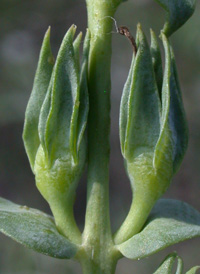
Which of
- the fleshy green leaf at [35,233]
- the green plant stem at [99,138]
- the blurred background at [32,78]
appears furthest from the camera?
the blurred background at [32,78]

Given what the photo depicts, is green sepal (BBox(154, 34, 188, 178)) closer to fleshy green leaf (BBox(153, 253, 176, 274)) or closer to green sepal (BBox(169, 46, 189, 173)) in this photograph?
green sepal (BBox(169, 46, 189, 173))

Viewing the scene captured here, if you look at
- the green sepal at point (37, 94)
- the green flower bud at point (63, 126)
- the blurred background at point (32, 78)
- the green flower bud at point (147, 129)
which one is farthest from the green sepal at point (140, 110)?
the blurred background at point (32, 78)

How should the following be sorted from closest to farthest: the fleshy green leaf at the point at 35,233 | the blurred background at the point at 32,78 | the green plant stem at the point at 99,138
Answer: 1. the fleshy green leaf at the point at 35,233
2. the green plant stem at the point at 99,138
3. the blurred background at the point at 32,78

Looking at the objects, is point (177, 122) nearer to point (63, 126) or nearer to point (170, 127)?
point (170, 127)

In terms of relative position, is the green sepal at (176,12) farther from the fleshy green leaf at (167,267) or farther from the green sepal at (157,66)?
the fleshy green leaf at (167,267)

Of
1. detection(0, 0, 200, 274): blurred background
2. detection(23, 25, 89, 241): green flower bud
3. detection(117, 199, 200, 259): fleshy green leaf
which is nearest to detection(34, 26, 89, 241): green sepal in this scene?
detection(23, 25, 89, 241): green flower bud

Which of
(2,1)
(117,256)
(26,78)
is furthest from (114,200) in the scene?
(117,256)
